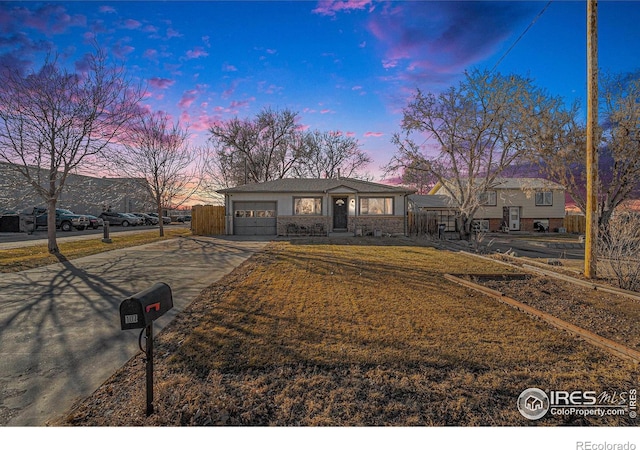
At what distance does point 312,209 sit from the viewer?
1931 centimetres

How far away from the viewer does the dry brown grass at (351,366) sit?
Answer: 7.30 ft

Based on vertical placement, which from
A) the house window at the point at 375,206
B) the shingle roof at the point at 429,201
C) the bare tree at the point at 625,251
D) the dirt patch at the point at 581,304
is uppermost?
the shingle roof at the point at 429,201

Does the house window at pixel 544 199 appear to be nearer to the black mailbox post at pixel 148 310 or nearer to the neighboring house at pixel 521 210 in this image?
the neighboring house at pixel 521 210

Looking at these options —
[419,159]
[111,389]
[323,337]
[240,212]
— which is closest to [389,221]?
[419,159]

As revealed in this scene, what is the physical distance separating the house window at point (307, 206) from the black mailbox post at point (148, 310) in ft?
55.3

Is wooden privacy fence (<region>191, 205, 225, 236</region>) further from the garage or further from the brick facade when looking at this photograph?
the brick facade

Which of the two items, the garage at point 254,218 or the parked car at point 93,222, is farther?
the parked car at point 93,222

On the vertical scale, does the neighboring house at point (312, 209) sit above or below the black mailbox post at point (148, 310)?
above

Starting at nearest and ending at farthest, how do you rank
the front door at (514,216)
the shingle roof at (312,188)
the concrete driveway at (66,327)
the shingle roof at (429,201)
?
the concrete driveway at (66,327)
the shingle roof at (312,188)
the shingle roof at (429,201)
the front door at (514,216)

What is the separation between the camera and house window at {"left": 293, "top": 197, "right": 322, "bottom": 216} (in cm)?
1924

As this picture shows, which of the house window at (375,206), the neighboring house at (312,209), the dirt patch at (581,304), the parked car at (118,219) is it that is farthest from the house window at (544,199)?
the parked car at (118,219)

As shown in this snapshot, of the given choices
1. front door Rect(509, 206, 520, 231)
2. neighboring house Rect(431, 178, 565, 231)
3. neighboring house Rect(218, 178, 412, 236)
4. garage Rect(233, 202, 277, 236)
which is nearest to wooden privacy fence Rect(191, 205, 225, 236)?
neighboring house Rect(218, 178, 412, 236)

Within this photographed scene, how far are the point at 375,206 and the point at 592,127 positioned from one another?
12908mm

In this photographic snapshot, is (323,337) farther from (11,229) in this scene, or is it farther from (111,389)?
(11,229)
